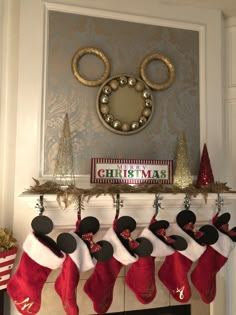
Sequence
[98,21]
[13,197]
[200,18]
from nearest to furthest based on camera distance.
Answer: [13,197] → [98,21] → [200,18]

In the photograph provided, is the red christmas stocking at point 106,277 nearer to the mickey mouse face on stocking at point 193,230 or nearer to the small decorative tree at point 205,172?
the mickey mouse face on stocking at point 193,230

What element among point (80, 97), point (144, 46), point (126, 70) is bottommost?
point (80, 97)

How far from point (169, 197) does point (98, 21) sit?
0.89 metres

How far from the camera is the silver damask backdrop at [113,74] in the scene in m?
1.28

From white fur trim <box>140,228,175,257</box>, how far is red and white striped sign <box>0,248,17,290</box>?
527 mm

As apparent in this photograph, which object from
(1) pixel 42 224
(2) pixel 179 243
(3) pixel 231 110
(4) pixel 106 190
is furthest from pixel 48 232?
(3) pixel 231 110

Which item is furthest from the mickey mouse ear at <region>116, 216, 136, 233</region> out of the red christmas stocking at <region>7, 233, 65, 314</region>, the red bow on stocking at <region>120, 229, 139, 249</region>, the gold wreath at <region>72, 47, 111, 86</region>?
the gold wreath at <region>72, 47, 111, 86</region>

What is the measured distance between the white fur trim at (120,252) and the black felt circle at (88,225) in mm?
68

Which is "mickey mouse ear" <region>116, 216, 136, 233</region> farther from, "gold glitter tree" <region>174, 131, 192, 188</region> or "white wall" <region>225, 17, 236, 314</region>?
"white wall" <region>225, 17, 236, 314</region>

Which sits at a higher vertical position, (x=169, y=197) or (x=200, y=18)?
(x=200, y=18)

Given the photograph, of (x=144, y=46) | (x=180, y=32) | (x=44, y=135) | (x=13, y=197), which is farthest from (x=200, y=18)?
(x=13, y=197)

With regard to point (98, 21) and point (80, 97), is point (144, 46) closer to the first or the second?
point (98, 21)

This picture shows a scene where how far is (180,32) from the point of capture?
4.72ft

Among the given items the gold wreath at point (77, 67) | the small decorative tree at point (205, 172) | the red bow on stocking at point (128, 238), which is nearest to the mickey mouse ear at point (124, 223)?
the red bow on stocking at point (128, 238)
